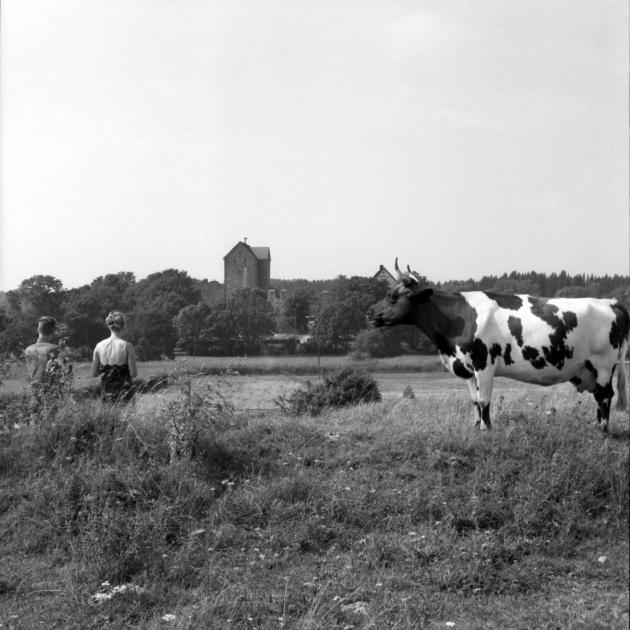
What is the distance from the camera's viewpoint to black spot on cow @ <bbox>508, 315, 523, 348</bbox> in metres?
8.98

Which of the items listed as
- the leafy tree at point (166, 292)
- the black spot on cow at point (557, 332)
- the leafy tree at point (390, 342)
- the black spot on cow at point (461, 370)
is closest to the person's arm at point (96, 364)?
the leafy tree at point (166, 292)

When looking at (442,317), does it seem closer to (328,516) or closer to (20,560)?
(328,516)

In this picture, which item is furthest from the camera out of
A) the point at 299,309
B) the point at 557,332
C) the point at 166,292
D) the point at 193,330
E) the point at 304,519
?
the point at 166,292

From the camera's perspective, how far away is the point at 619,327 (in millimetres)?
9047

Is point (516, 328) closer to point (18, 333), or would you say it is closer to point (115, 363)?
point (115, 363)

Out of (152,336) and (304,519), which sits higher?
(152,336)

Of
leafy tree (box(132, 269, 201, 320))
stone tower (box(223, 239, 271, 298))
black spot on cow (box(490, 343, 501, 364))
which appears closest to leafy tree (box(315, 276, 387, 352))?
stone tower (box(223, 239, 271, 298))

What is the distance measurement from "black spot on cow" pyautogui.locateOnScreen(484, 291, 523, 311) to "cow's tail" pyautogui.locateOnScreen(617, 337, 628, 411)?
130cm

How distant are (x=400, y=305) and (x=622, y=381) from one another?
2721 millimetres

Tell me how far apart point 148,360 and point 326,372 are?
3089 mm

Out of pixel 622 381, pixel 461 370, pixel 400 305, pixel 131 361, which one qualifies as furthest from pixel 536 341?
pixel 131 361

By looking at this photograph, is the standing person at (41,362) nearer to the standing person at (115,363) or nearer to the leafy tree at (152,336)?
the standing person at (115,363)

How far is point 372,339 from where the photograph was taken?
1297cm

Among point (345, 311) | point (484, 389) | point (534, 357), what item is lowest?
point (484, 389)
